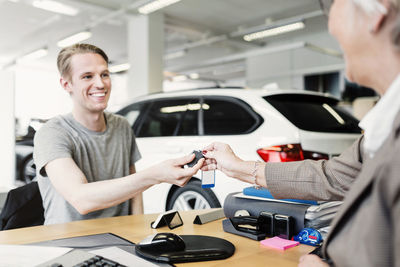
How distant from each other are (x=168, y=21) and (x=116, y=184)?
7161 millimetres

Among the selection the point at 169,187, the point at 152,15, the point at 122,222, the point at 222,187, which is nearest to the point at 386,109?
the point at 122,222

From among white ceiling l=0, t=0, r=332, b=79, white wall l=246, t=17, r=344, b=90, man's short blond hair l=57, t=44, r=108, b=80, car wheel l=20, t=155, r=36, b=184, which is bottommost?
car wheel l=20, t=155, r=36, b=184

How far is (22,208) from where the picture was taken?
1.67 meters

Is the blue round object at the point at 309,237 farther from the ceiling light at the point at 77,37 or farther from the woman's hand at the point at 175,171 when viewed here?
the ceiling light at the point at 77,37

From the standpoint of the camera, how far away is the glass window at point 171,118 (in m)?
3.26

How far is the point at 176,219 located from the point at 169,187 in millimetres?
1886

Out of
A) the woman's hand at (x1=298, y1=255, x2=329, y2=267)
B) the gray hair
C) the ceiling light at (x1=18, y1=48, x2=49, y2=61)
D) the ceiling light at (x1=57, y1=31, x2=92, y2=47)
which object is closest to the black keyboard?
the woman's hand at (x1=298, y1=255, x2=329, y2=267)

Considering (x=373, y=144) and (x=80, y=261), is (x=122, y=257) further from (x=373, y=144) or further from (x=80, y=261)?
(x=373, y=144)

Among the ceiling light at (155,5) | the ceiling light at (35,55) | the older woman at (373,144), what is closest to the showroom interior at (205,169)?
the older woman at (373,144)

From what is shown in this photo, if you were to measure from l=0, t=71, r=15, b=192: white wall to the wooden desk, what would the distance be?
3.25 feet

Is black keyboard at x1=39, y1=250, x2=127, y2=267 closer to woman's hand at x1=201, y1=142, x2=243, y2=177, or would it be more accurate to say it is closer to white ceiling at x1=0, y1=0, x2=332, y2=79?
woman's hand at x1=201, y1=142, x2=243, y2=177

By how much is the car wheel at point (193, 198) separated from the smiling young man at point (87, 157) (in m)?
1.10

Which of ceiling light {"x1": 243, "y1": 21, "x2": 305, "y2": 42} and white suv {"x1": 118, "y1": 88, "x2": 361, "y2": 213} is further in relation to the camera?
ceiling light {"x1": 243, "y1": 21, "x2": 305, "y2": 42}

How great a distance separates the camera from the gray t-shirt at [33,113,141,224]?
1.54 metres
